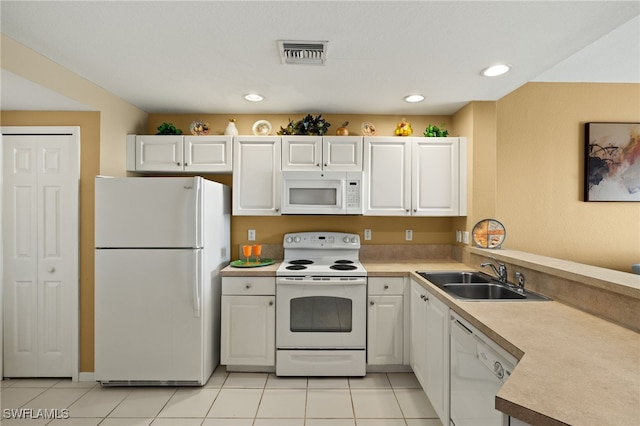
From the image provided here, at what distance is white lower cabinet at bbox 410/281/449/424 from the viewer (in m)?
1.93

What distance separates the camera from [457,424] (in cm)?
173

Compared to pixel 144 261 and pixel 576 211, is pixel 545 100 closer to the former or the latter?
pixel 576 211

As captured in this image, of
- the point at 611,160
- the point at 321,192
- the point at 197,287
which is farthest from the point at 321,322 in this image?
the point at 611,160

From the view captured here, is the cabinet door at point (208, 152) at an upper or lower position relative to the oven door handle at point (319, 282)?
upper

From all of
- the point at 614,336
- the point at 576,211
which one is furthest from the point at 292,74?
the point at 576,211

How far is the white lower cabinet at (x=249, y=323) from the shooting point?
8.87 feet

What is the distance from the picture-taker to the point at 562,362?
1.11 meters

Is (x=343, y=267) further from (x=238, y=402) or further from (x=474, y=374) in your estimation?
(x=474, y=374)

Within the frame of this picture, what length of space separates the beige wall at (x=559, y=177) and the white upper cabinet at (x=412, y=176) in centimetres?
43

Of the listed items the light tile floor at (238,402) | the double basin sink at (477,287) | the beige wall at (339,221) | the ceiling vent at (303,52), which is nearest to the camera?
the ceiling vent at (303,52)

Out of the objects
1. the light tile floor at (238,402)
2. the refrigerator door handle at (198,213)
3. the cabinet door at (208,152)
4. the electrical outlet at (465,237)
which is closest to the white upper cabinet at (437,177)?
the electrical outlet at (465,237)

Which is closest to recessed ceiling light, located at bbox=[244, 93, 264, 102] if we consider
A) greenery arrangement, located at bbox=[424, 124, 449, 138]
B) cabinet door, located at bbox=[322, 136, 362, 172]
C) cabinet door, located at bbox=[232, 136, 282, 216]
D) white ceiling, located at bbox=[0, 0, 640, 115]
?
white ceiling, located at bbox=[0, 0, 640, 115]

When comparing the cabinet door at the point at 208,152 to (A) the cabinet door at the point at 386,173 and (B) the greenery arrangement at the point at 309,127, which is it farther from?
(A) the cabinet door at the point at 386,173

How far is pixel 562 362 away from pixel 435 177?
2.15 meters
